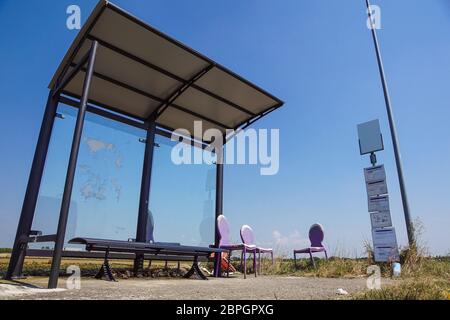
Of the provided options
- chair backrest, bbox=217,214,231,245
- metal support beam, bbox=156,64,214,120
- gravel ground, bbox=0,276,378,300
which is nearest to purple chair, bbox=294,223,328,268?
chair backrest, bbox=217,214,231,245

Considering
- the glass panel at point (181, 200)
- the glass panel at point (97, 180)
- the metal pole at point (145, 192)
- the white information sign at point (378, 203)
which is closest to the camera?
the glass panel at point (97, 180)

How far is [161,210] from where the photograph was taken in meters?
6.39

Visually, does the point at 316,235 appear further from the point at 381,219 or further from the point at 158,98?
the point at 158,98

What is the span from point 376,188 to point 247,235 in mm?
3210

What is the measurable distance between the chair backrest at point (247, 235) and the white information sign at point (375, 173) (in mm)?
3082

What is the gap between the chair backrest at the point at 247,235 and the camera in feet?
22.5

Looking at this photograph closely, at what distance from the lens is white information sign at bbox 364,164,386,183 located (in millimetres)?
7230

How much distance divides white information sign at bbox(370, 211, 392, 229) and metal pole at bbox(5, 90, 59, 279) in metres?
6.74

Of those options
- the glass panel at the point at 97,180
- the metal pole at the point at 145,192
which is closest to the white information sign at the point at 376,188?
the metal pole at the point at 145,192

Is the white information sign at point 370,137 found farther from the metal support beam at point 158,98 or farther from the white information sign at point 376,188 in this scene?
the metal support beam at point 158,98
